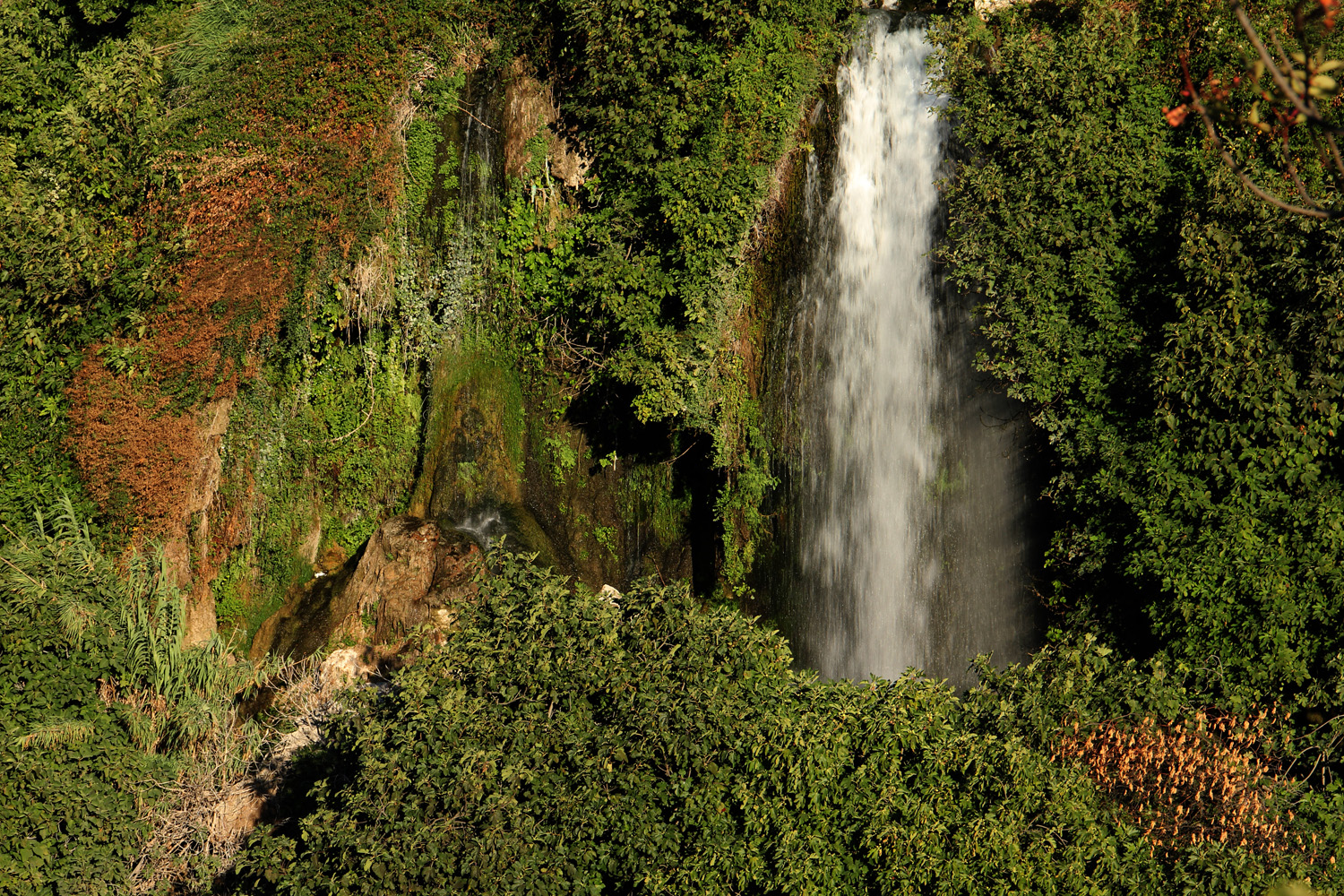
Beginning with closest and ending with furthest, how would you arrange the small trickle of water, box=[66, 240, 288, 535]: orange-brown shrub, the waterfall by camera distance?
the waterfall < box=[66, 240, 288, 535]: orange-brown shrub < the small trickle of water

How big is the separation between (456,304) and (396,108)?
2.38 metres

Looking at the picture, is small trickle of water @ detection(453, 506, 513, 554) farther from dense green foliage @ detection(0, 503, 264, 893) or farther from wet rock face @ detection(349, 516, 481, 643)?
dense green foliage @ detection(0, 503, 264, 893)

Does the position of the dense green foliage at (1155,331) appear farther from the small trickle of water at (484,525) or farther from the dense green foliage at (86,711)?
the dense green foliage at (86,711)

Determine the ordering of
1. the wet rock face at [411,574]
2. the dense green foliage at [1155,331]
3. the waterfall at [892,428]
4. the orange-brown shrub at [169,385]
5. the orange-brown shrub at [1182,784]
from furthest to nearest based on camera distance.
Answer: the orange-brown shrub at [169,385]
the wet rock face at [411,574]
the waterfall at [892,428]
the dense green foliage at [1155,331]
the orange-brown shrub at [1182,784]

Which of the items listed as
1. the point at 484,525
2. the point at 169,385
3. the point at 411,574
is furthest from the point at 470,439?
the point at 169,385

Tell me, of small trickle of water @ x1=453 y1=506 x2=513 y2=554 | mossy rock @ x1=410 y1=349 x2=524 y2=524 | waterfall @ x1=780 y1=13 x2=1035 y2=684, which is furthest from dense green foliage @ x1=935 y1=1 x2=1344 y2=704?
small trickle of water @ x1=453 y1=506 x2=513 y2=554

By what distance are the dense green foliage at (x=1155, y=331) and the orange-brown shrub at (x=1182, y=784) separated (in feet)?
4.67

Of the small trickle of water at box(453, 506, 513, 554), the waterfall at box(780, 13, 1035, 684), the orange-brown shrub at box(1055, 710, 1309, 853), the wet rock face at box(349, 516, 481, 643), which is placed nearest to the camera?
the orange-brown shrub at box(1055, 710, 1309, 853)

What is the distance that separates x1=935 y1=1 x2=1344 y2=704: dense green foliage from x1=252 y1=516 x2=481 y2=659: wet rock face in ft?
18.9

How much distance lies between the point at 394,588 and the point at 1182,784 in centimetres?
747

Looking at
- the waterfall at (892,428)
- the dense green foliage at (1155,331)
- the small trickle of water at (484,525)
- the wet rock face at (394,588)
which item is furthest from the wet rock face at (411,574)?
the dense green foliage at (1155,331)

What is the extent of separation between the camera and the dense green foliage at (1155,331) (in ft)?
28.3

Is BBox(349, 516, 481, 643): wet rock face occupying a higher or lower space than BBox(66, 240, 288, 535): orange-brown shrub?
lower

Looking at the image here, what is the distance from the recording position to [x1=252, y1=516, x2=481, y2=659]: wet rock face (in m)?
11.3
